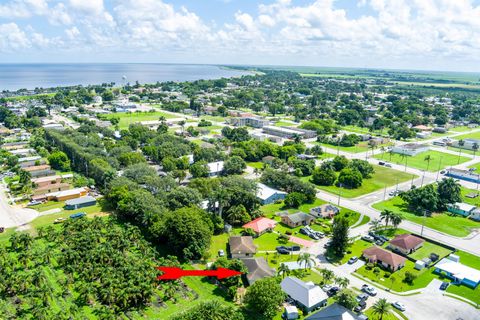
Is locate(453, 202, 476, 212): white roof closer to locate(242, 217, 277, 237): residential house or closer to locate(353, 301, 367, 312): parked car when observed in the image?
locate(242, 217, 277, 237): residential house

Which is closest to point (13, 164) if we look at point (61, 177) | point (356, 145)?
point (61, 177)

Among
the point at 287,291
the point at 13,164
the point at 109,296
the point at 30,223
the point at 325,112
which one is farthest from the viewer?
the point at 325,112

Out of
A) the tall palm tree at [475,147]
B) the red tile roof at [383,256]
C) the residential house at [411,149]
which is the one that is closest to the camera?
the red tile roof at [383,256]

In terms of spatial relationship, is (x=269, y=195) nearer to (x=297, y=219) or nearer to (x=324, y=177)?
(x=297, y=219)

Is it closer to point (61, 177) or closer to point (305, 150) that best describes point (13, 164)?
point (61, 177)

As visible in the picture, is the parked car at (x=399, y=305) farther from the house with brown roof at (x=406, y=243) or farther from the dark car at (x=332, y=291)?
the house with brown roof at (x=406, y=243)

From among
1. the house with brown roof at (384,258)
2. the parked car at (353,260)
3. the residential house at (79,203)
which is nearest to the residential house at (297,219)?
the parked car at (353,260)
